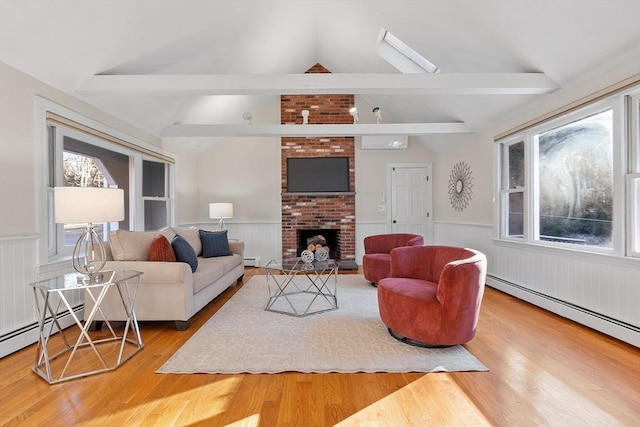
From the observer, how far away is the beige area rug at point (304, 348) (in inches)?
88.0

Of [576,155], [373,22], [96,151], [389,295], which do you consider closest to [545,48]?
[576,155]

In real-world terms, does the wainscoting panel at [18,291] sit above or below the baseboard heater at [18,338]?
above

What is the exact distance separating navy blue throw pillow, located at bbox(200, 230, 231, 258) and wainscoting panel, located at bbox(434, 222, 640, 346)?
378cm

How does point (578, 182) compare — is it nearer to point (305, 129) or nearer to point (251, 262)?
point (305, 129)

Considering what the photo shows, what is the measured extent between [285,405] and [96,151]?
11.7ft

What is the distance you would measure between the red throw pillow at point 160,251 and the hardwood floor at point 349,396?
939 mm

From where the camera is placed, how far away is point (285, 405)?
5.97 feet

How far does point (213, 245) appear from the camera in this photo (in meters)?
4.53

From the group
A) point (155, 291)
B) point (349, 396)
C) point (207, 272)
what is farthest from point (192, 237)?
point (349, 396)

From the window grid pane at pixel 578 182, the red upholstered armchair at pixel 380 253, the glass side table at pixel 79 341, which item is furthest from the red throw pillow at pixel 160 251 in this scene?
the window grid pane at pixel 578 182

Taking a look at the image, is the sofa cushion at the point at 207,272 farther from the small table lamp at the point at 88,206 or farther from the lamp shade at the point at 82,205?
the lamp shade at the point at 82,205

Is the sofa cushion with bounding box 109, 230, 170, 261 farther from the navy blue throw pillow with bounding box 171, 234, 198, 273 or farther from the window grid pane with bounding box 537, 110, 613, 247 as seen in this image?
the window grid pane with bounding box 537, 110, 613, 247

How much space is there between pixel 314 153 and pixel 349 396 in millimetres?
5149

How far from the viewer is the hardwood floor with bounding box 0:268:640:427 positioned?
170 centimetres
